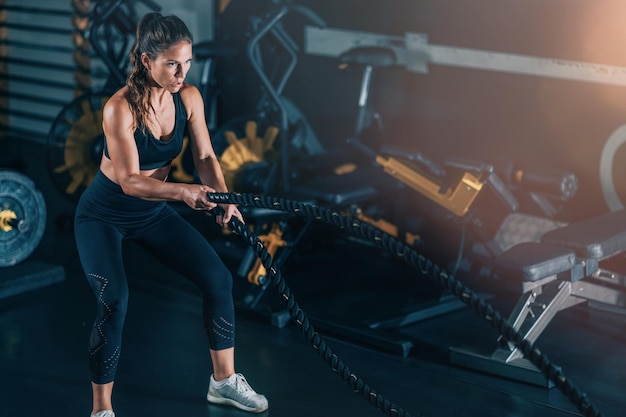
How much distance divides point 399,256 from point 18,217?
247 cm

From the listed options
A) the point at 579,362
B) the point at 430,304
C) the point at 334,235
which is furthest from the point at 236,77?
the point at 579,362

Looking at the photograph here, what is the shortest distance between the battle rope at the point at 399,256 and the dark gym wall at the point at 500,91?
218 centimetres

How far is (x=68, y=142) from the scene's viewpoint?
17.3 ft

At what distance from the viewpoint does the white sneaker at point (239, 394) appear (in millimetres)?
3020

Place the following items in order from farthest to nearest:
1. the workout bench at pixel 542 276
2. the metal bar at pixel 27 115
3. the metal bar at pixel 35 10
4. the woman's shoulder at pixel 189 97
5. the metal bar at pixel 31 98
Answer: the metal bar at pixel 27 115
the metal bar at pixel 31 98
the metal bar at pixel 35 10
the workout bench at pixel 542 276
the woman's shoulder at pixel 189 97

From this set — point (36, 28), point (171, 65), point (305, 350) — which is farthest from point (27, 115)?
point (171, 65)

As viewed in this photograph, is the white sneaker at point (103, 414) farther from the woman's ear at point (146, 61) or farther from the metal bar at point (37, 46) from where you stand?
the metal bar at point (37, 46)

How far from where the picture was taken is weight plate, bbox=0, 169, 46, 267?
4.29 m

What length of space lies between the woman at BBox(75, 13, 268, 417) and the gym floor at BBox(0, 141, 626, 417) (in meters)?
0.39

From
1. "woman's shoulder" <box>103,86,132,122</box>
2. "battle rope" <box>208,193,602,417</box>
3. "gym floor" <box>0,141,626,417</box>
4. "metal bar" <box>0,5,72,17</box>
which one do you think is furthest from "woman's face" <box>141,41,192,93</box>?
"metal bar" <box>0,5,72,17</box>

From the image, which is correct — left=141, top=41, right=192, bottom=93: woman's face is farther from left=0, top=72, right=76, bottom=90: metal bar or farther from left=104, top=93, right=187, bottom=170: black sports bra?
left=0, top=72, right=76, bottom=90: metal bar

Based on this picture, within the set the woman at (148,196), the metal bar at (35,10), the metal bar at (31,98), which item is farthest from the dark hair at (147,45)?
the metal bar at (31,98)

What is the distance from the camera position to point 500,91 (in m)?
4.78

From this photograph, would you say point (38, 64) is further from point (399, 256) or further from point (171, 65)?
point (399, 256)
